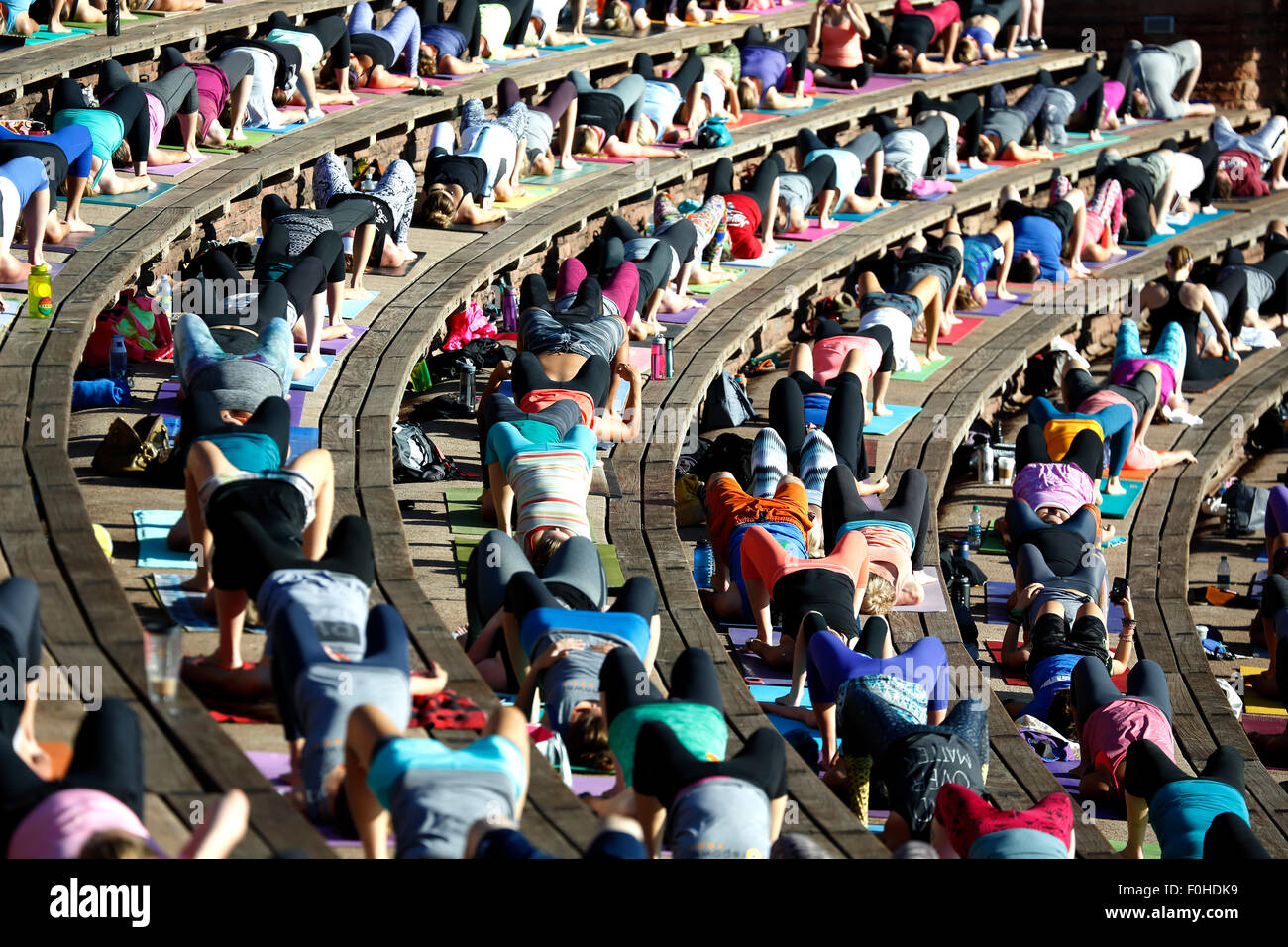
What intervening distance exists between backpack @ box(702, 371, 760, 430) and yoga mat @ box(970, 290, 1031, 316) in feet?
13.9

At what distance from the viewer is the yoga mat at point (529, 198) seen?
61.6 feet

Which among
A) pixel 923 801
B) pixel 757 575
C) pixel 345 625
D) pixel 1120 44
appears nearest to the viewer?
pixel 345 625

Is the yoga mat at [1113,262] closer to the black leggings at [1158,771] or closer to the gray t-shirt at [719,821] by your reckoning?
the black leggings at [1158,771]

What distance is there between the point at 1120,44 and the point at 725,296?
14.4 m

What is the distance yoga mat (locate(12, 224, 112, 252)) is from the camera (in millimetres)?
14547

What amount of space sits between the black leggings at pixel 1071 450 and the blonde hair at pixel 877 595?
13.0ft

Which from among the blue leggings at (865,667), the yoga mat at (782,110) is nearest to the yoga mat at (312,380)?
the blue leggings at (865,667)

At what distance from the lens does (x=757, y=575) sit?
41.4 ft

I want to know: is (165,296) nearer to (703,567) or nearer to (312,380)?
(312,380)

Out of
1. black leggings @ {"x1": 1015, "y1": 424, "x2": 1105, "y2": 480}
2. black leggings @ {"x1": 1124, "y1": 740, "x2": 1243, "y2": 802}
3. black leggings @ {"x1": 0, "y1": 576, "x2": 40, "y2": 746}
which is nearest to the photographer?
black leggings @ {"x1": 0, "y1": 576, "x2": 40, "y2": 746}

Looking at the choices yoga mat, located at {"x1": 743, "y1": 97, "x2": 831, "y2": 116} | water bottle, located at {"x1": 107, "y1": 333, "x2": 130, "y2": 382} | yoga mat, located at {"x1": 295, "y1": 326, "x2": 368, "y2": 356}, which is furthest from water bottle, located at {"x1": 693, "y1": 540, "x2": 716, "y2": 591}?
yoga mat, located at {"x1": 743, "y1": 97, "x2": 831, "y2": 116}

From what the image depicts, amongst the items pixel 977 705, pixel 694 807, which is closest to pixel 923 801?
pixel 977 705

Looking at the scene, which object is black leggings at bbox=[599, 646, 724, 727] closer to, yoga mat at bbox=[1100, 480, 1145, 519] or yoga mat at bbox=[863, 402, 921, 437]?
yoga mat at bbox=[863, 402, 921, 437]
